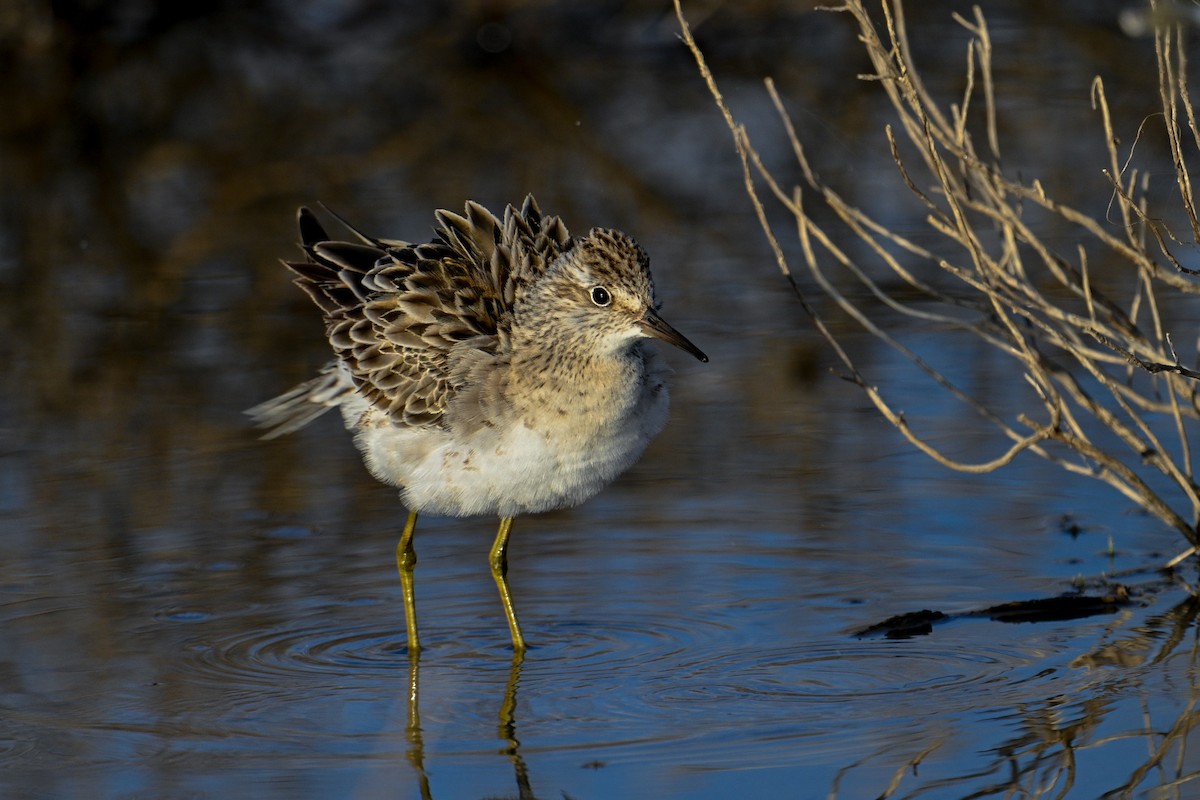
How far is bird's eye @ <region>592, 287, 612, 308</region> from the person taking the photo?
6217 millimetres

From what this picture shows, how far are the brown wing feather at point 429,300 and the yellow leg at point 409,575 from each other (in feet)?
1.46

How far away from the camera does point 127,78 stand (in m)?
16.6

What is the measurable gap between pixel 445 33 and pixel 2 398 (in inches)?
373

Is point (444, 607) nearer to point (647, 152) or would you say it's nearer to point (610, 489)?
point (610, 489)

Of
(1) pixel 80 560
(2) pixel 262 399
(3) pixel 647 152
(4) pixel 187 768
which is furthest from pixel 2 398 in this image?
(3) pixel 647 152

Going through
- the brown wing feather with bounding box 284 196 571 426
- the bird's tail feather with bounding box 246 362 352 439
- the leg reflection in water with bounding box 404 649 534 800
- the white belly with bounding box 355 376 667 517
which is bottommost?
the leg reflection in water with bounding box 404 649 534 800

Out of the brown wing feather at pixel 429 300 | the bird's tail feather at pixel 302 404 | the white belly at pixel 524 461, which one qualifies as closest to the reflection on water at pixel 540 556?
the bird's tail feather at pixel 302 404

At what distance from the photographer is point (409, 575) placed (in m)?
6.58

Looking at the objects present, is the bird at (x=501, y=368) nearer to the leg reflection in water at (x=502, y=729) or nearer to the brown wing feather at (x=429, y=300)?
the brown wing feather at (x=429, y=300)

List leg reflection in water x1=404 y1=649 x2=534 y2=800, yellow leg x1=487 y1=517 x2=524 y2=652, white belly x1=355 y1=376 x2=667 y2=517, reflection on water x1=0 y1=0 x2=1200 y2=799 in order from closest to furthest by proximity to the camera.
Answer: leg reflection in water x1=404 y1=649 x2=534 y2=800
reflection on water x1=0 y1=0 x2=1200 y2=799
white belly x1=355 y1=376 x2=667 y2=517
yellow leg x1=487 y1=517 x2=524 y2=652

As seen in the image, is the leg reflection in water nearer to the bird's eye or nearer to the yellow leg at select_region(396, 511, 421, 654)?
the yellow leg at select_region(396, 511, 421, 654)

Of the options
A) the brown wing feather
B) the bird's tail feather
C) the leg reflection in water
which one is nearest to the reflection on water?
the leg reflection in water

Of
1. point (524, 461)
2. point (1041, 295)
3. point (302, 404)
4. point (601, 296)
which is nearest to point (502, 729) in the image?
point (524, 461)

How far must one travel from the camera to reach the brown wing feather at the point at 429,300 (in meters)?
6.54
